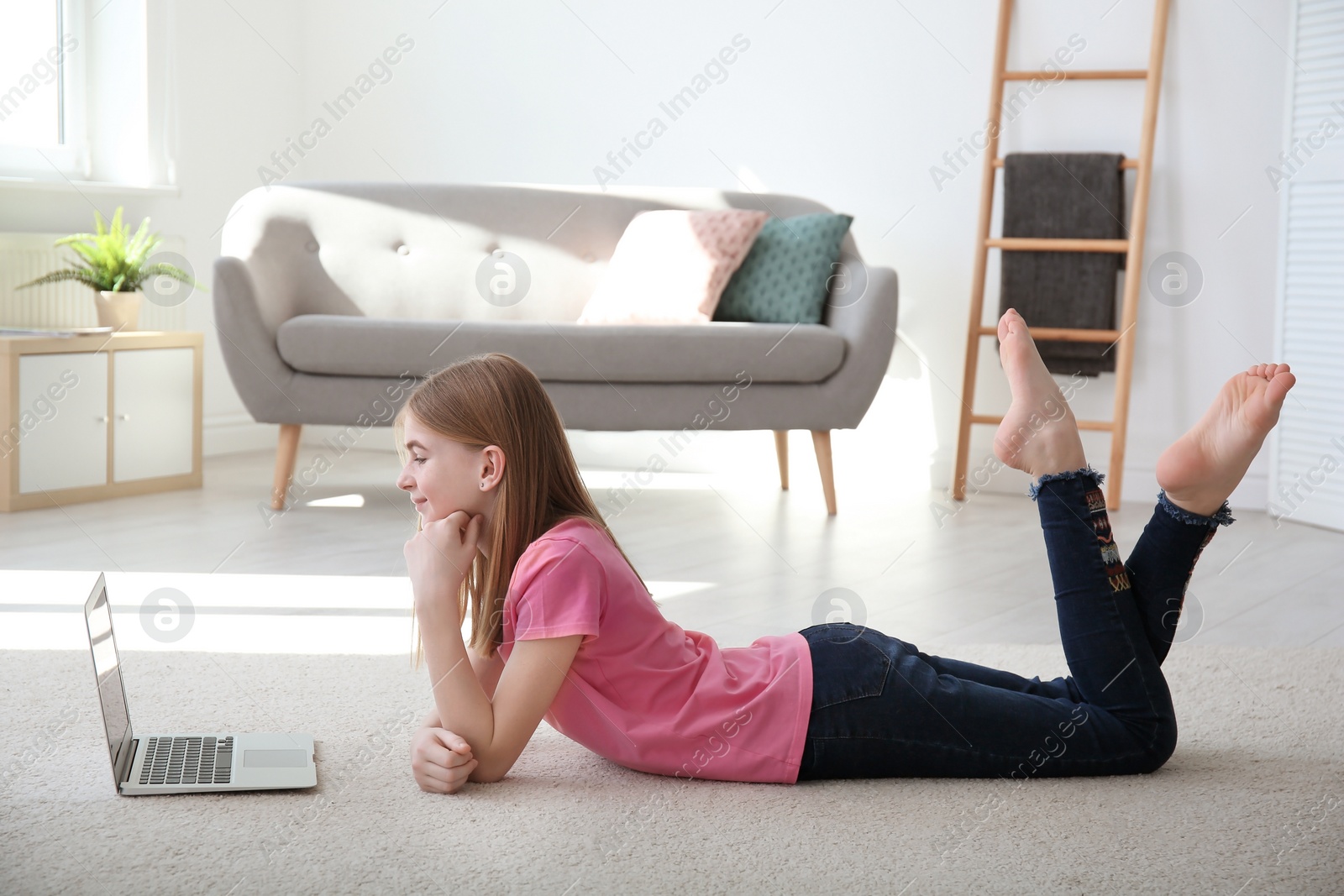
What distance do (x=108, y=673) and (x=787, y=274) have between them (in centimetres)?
229

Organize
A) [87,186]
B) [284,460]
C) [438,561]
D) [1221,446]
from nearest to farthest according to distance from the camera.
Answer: [438,561]
[1221,446]
[284,460]
[87,186]

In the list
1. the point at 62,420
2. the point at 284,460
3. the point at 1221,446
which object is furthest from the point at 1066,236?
the point at 62,420

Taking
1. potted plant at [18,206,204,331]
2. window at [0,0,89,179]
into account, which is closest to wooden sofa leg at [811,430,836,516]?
potted plant at [18,206,204,331]

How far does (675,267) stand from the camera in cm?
329

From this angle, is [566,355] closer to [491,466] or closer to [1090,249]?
[1090,249]

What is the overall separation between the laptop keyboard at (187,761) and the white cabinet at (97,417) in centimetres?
188

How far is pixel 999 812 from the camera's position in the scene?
1.29 m

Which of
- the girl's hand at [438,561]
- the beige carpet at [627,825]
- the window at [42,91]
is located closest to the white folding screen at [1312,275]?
the beige carpet at [627,825]

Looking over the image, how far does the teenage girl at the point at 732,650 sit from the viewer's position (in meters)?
1.24

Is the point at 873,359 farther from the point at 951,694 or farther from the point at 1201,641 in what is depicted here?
the point at 951,694

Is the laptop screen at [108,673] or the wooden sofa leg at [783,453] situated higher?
the laptop screen at [108,673]

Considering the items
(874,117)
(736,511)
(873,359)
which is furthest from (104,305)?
(874,117)

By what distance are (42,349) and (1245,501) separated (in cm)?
317

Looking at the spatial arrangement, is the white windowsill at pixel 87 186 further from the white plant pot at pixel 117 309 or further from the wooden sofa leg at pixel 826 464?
the wooden sofa leg at pixel 826 464
